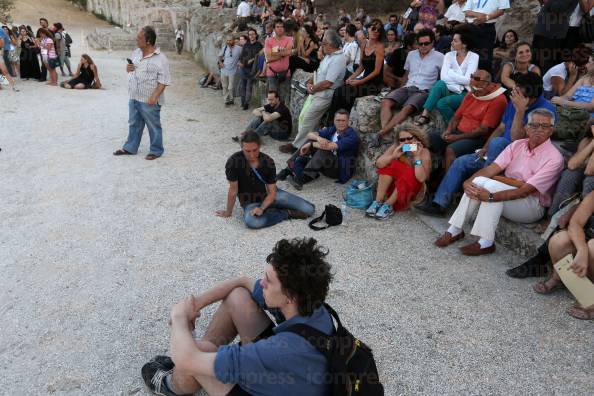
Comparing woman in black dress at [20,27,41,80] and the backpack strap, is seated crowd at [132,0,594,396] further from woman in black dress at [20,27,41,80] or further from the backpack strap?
woman in black dress at [20,27,41,80]

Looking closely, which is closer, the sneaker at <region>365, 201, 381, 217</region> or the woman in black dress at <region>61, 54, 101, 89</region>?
the sneaker at <region>365, 201, 381, 217</region>

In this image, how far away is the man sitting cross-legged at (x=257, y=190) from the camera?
212 inches

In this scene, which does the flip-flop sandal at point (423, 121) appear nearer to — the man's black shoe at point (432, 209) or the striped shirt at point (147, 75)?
the man's black shoe at point (432, 209)

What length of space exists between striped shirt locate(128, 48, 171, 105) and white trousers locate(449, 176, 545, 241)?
4.84 m

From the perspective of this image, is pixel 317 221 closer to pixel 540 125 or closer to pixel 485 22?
pixel 540 125

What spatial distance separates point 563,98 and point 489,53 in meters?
1.84

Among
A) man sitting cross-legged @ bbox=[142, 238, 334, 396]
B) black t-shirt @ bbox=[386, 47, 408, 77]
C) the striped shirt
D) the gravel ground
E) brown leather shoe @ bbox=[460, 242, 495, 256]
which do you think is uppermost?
black t-shirt @ bbox=[386, 47, 408, 77]

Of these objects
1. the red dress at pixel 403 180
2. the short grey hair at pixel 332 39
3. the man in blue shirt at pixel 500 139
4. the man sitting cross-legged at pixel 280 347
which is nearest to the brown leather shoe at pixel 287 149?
the short grey hair at pixel 332 39

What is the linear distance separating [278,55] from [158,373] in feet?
24.9

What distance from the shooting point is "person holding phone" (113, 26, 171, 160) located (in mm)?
7160

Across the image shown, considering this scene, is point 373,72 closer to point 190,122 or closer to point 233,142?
point 233,142

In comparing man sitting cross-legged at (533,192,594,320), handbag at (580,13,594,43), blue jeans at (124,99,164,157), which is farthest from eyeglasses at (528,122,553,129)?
blue jeans at (124,99,164,157)

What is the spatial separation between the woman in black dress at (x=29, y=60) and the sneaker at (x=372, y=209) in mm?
12438

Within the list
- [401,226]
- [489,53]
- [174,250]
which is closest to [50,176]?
[174,250]
